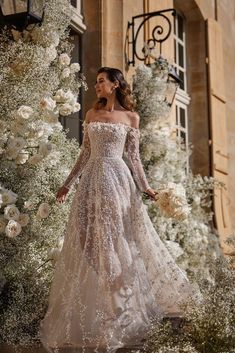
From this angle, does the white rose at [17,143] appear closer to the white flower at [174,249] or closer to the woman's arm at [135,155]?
the woman's arm at [135,155]

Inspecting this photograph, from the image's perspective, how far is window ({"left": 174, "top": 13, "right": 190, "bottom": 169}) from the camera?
948 centimetres

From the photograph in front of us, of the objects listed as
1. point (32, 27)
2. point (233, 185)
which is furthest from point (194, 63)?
point (32, 27)

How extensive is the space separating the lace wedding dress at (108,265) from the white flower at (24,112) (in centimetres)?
46

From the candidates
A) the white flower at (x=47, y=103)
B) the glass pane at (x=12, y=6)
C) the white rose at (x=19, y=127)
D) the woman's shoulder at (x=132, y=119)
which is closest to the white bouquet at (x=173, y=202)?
the woman's shoulder at (x=132, y=119)

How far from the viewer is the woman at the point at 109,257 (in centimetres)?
400

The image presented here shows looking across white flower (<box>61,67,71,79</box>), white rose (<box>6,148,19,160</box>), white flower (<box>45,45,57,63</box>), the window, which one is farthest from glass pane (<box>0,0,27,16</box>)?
the window

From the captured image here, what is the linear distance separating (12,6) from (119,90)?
5.28ft

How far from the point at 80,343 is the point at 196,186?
3.93 m

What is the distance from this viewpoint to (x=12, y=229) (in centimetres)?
443

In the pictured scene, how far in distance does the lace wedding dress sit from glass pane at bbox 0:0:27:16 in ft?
5.40

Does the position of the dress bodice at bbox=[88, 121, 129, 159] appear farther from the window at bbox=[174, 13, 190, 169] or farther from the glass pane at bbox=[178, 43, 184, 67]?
the glass pane at bbox=[178, 43, 184, 67]

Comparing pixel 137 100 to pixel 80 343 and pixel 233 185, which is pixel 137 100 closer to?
pixel 80 343

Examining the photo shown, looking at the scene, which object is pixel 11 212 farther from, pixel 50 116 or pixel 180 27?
pixel 180 27

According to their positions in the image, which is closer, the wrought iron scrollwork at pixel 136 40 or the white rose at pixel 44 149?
the white rose at pixel 44 149
